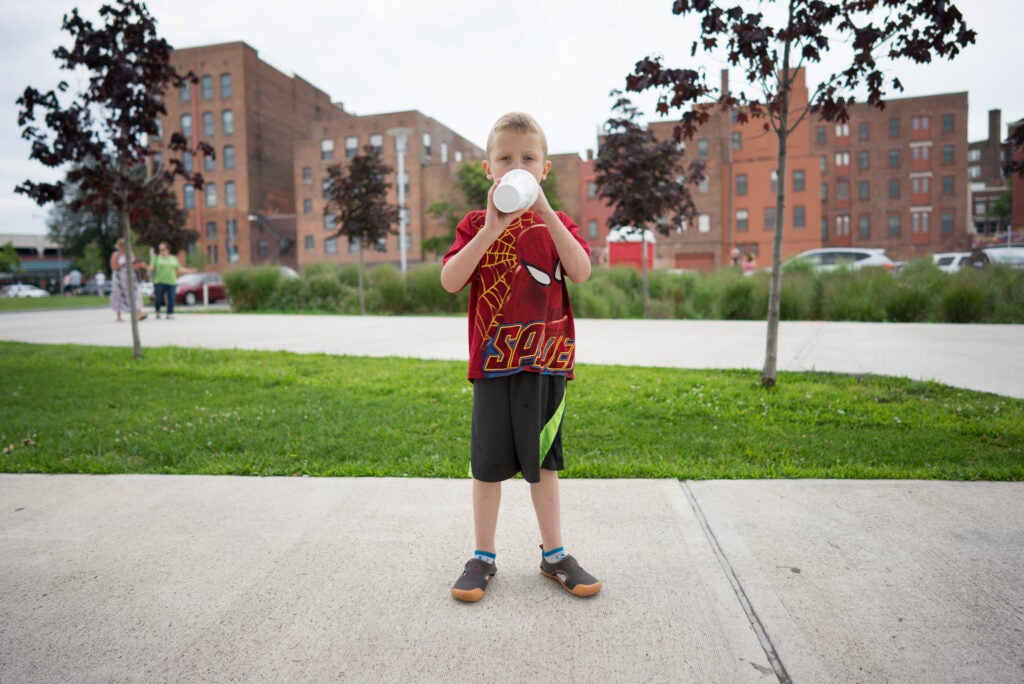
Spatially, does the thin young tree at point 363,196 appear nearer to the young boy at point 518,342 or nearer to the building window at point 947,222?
the young boy at point 518,342

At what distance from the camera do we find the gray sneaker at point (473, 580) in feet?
7.61

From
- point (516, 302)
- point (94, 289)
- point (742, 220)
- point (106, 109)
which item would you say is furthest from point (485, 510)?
point (94, 289)

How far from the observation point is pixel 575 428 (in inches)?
183

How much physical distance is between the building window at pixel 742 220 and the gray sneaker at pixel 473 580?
50.4 m

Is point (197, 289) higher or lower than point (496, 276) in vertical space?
higher

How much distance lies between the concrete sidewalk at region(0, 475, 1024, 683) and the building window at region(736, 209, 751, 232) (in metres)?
48.7

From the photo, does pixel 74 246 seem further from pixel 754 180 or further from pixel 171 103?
pixel 754 180

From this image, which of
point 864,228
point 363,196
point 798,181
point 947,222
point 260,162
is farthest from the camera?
point 864,228

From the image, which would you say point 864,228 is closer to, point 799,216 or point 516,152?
point 799,216

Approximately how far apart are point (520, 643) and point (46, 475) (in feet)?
10.4

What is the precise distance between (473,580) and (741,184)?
5087 centimetres

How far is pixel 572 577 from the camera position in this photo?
2.39 metres

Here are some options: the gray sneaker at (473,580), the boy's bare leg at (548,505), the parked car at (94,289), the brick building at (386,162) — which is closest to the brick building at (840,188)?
the brick building at (386,162)

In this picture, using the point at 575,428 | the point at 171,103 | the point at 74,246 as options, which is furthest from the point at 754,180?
the point at 74,246
